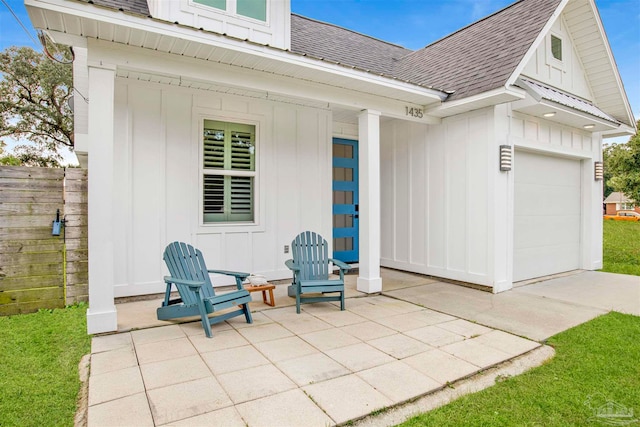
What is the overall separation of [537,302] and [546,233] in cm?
214

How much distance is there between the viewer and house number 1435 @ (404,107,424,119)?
5469mm

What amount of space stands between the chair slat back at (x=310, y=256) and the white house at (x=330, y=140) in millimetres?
753

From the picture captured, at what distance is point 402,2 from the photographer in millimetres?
12656

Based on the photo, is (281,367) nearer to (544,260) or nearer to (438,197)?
(438,197)

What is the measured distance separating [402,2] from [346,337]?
42.4 feet

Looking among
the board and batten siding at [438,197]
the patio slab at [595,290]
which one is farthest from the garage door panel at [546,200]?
the patio slab at [595,290]

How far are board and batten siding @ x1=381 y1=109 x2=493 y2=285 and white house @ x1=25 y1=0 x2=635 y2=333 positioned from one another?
0.03 metres

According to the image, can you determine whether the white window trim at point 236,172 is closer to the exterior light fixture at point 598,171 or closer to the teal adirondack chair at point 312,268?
the teal adirondack chair at point 312,268

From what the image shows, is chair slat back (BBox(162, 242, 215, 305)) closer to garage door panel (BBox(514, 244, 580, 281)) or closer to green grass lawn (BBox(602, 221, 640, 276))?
garage door panel (BBox(514, 244, 580, 281))

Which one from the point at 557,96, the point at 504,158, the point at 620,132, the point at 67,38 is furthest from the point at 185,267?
the point at 620,132

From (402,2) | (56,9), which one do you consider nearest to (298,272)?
(56,9)

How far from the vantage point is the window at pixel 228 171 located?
5.13 m

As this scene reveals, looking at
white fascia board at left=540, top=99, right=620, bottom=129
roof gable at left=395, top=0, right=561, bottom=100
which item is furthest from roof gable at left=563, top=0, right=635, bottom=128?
roof gable at left=395, top=0, right=561, bottom=100

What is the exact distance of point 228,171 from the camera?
17.2 ft
